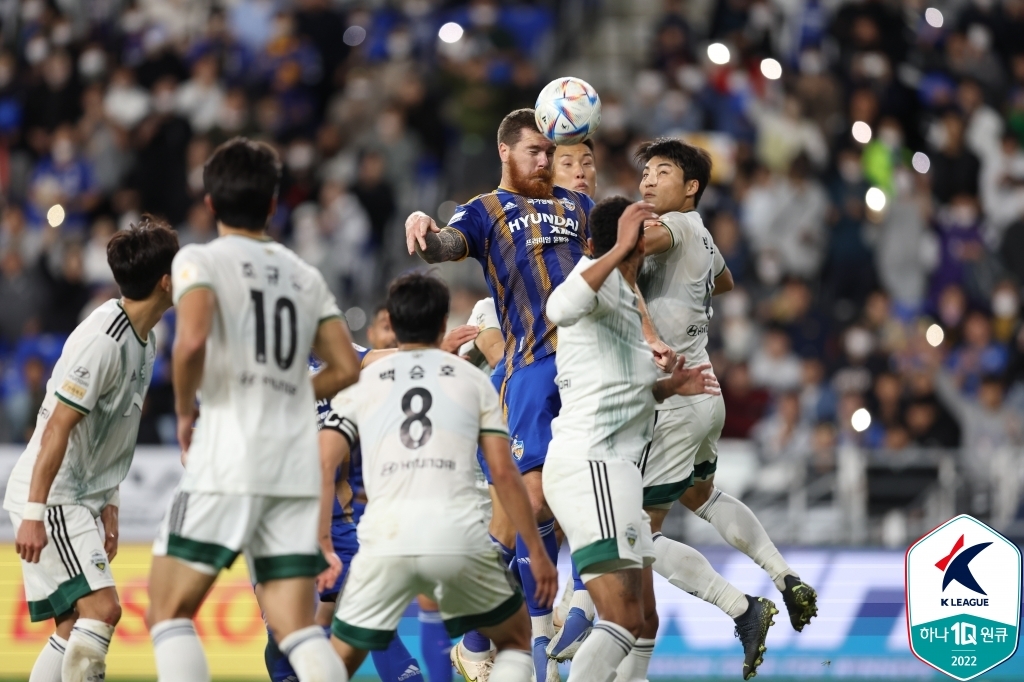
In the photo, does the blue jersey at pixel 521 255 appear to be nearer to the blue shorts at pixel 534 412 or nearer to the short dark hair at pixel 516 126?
the blue shorts at pixel 534 412

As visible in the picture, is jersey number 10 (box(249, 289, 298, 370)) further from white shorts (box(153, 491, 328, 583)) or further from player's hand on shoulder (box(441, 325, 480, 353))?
player's hand on shoulder (box(441, 325, 480, 353))

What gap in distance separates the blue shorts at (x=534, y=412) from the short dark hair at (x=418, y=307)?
1770mm

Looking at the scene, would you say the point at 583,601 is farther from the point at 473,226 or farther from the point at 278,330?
the point at 278,330

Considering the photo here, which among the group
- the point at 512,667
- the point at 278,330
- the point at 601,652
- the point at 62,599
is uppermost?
the point at 278,330

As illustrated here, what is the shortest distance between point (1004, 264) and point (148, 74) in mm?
11127

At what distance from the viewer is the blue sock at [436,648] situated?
7.88 metres

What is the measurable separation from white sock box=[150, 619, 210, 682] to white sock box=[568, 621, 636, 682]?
214cm

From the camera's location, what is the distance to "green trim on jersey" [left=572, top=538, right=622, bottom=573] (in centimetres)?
721

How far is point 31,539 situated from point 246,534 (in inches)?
69.6

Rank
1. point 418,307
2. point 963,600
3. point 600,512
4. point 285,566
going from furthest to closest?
point 963,600, point 600,512, point 418,307, point 285,566

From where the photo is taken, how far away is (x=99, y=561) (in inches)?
297

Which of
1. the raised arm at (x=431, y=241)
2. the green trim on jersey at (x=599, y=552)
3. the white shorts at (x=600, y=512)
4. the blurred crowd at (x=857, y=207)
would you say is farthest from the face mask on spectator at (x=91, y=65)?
the green trim on jersey at (x=599, y=552)

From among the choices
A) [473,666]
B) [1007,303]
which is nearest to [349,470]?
[473,666]

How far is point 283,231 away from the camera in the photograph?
59.3 feet
